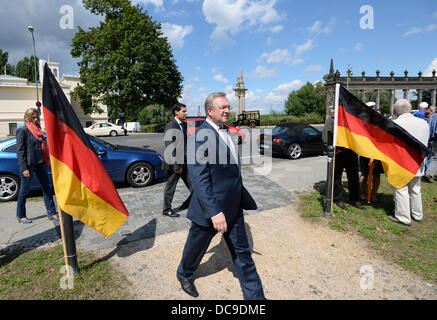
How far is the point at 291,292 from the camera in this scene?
274cm

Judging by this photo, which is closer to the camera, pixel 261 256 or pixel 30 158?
pixel 261 256

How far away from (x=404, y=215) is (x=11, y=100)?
4806 cm

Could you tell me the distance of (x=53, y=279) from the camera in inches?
117

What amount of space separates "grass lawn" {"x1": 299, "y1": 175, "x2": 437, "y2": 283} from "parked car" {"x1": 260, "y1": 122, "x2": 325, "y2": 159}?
17.1ft

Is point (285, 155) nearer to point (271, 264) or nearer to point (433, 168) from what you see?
point (433, 168)

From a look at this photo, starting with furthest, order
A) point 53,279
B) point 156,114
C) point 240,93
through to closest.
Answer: point 156,114, point 240,93, point 53,279

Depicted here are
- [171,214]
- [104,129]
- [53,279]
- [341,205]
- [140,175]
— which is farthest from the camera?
[104,129]

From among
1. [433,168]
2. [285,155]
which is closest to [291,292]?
[433,168]

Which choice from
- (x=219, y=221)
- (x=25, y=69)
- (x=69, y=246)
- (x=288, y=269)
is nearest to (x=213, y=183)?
(x=219, y=221)

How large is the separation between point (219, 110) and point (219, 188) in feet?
2.42

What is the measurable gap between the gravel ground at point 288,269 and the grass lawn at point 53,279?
18 cm

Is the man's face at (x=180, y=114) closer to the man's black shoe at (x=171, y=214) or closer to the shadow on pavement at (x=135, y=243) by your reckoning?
the man's black shoe at (x=171, y=214)

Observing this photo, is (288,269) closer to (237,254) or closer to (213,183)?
(237,254)

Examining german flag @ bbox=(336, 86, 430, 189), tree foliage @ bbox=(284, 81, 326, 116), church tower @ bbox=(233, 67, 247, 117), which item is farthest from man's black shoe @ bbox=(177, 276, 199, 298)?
tree foliage @ bbox=(284, 81, 326, 116)
